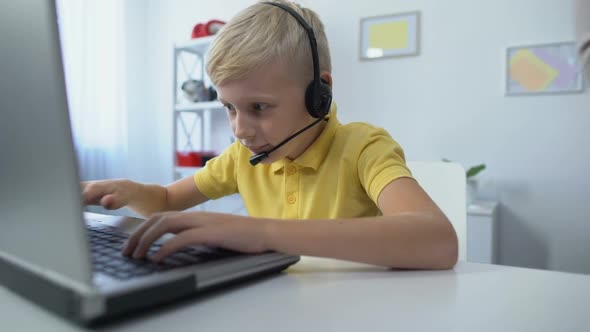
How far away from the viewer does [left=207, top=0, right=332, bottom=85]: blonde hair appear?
72 cm

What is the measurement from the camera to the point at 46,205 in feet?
0.89

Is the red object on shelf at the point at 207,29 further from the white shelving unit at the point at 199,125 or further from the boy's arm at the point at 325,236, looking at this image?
the boy's arm at the point at 325,236

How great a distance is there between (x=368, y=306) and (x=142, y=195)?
0.65 meters

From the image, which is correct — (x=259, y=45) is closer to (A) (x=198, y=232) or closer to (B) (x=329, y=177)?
(B) (x=329, y=177)

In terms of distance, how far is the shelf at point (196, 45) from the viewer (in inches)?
91.4

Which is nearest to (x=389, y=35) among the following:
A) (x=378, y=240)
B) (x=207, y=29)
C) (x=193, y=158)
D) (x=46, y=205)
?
(x=207, y=29)

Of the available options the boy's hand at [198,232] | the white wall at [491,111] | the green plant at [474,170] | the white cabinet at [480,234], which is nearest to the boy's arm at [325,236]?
the boy's hand at [198,232]

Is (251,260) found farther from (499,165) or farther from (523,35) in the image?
(523,35)

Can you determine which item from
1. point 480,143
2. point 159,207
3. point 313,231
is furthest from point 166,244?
point 480,143

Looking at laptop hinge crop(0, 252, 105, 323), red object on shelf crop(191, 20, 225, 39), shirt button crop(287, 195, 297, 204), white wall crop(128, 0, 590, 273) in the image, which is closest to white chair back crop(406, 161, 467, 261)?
shirt button crop(287, 195, 297, 204)

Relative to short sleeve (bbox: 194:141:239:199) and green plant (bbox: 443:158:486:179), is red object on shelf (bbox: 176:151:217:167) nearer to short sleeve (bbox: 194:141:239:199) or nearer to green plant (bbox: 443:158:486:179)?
green plant (bbox: 443:158:486:179)

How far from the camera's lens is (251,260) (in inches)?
16.8

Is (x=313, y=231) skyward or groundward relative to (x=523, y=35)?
groundward

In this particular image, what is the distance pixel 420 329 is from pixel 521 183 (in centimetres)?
179
